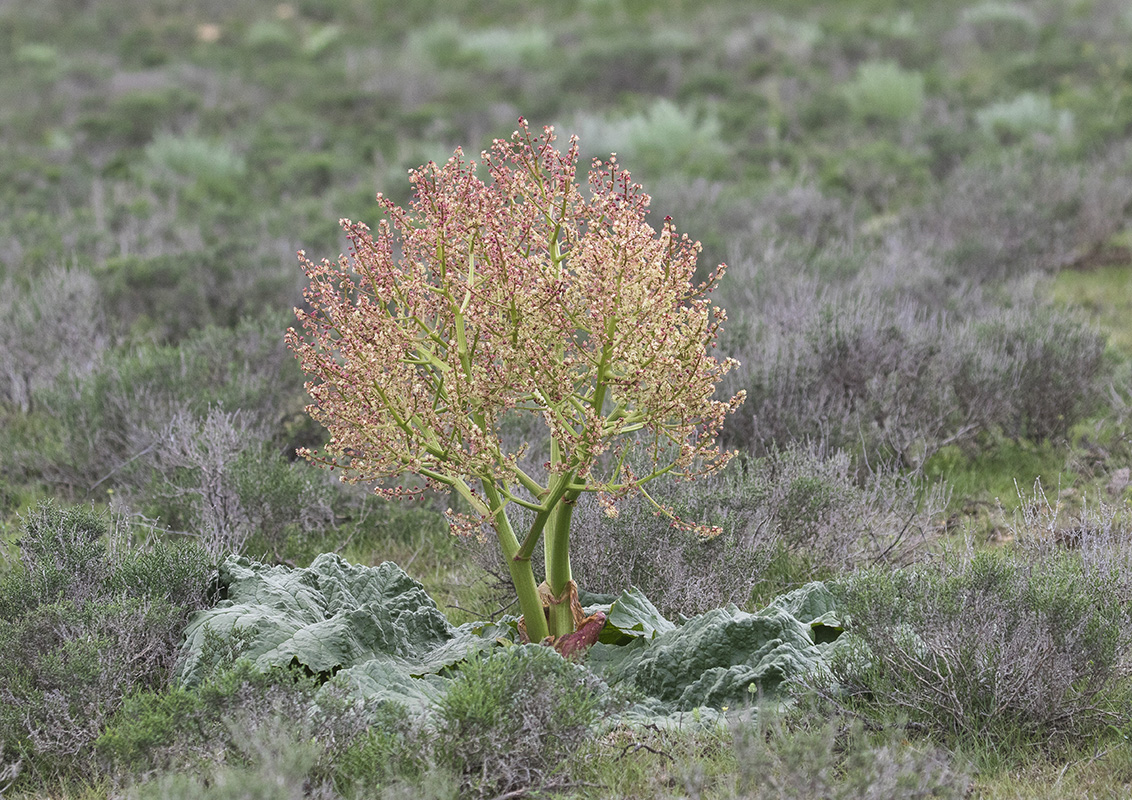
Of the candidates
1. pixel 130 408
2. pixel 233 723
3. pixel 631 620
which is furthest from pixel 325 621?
pixel 130 408

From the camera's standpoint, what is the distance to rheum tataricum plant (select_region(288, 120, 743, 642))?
2789 millimetres

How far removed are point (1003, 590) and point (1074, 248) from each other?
6350 millimetres

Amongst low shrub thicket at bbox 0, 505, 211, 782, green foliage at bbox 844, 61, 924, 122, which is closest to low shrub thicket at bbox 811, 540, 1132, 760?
low shrub thicket at bbox 0, 505, 211, 782

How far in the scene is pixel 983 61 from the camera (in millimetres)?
16328

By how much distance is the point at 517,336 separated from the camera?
283 centimetres

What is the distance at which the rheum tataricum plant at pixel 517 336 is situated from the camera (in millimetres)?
2789

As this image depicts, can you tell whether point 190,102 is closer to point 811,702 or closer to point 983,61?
point 983,61

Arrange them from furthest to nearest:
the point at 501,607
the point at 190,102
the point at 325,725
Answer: the point at 190,102
the point at 501,607
the point at 325,725

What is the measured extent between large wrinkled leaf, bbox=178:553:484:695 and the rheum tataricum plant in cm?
42

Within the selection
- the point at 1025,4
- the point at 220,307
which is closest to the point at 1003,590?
the point at 220,307

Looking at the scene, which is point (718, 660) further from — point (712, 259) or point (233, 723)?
point (712, 259)

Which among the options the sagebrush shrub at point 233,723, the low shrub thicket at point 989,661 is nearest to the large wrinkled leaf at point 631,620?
the low shrub thicket at point 989,661

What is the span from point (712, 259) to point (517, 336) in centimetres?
554

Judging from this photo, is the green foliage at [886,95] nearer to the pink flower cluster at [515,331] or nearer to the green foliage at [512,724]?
the pink flower cluster at [515,331]
